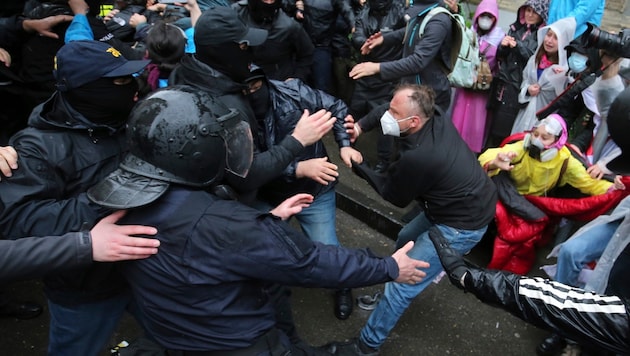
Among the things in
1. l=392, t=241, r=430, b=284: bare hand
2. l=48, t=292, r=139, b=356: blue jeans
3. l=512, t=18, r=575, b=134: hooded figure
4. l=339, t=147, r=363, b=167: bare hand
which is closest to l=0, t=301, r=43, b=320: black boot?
l=48, t=292, r=139, b=356: blue jeans

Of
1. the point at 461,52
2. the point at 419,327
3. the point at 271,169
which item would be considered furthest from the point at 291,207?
the point at 461,52

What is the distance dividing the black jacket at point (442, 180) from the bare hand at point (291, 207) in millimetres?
763

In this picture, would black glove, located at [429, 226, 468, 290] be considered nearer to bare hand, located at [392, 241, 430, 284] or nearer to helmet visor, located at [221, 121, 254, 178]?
bare hand, located at [392, 241, 430, 284]

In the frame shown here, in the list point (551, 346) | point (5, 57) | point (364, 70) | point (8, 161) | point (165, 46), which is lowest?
point (551, 346)

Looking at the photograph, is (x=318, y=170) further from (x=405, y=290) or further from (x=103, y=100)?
(x=103, y=100)

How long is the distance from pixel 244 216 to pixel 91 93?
3.73 ft

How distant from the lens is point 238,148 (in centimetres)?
195

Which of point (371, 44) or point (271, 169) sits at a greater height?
point (271, 169)

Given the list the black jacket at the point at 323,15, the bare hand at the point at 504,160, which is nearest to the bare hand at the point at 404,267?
the bare hand at the point at 504,160

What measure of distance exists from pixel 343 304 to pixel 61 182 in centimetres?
213

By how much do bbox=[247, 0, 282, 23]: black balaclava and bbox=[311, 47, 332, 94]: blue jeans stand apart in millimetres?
1508

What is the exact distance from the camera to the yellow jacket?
11.8ft

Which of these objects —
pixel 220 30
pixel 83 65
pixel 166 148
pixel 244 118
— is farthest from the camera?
pixel 220 30

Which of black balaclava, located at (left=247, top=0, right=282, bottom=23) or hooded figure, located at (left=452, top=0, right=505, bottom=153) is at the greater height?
black balaclava, located at (left=247, top=0, right=282, bottom=23)
